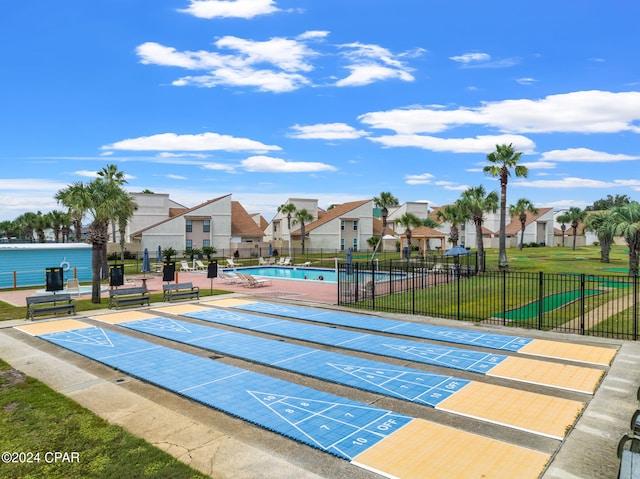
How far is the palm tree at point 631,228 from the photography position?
2702 centimetres

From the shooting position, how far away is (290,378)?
413 inches

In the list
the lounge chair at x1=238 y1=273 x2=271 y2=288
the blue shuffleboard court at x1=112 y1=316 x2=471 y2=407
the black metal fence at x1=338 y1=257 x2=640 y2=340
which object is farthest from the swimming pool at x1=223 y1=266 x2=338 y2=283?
the blue shuffleboard court at x1=112 y1=316 x2=471 y2=407

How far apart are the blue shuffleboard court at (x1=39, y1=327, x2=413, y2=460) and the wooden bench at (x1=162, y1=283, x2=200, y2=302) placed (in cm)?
921

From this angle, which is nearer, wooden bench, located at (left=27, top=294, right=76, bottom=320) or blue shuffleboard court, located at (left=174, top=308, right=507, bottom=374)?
blue shuffleboard court, located at (left=174, top=308, right=507, bottom=374)

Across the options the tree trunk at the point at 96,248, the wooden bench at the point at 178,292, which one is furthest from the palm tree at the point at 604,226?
the tree trunk at the point at 96,248

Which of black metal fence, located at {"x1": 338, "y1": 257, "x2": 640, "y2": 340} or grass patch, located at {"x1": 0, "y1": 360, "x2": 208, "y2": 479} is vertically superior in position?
black metal fence, located at {"x1": 338, "y1": 257, "x2": 640, "y2": 340}

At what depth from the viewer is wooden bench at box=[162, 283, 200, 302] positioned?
22.7 m

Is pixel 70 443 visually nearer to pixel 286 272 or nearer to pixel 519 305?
pixel 519 305

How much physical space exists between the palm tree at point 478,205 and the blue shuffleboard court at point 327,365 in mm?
24097

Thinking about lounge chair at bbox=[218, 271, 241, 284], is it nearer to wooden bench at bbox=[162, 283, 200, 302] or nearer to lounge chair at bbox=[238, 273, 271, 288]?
lounge chair at bbox=[238, 273, 271, 288]

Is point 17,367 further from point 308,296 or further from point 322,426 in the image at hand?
point 308,296

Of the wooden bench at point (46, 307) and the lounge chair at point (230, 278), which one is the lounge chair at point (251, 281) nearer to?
the lounge chair at point (230, 278)

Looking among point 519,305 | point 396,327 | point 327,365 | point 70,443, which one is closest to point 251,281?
point 396,327

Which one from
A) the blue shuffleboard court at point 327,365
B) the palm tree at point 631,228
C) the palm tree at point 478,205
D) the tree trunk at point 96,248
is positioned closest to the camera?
the blue shuffleboard court at point 327,365
